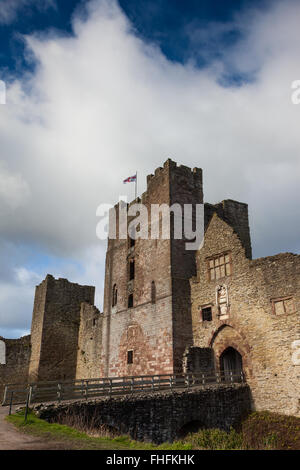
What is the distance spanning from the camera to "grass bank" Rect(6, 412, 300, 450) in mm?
11125

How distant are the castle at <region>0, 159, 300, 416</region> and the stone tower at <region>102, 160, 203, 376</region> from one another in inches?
2.7

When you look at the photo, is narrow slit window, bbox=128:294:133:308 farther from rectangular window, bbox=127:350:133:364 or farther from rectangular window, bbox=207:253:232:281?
rectangular window, bbox=207:253:232:281

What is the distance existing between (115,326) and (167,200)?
10459mm

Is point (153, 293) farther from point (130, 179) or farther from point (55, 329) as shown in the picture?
point (55, 329)

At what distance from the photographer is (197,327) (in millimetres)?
22844

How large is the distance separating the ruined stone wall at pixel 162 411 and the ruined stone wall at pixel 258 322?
1.55 meters


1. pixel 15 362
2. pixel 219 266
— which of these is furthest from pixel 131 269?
pixel 15 362

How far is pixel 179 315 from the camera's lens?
22969mm

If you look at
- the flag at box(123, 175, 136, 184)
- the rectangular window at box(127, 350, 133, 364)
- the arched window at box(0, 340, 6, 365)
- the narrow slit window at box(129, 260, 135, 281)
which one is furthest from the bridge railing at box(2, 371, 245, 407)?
the flag at box(123, 175, 136, 184)

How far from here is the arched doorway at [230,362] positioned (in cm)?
2131

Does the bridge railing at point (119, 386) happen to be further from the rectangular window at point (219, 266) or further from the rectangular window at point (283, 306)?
the rectangular window at point (219, 266)

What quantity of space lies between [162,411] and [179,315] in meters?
7.54

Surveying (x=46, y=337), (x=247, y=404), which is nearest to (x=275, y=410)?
(x=247, y=404)

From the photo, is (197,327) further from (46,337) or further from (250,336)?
(46,337)
